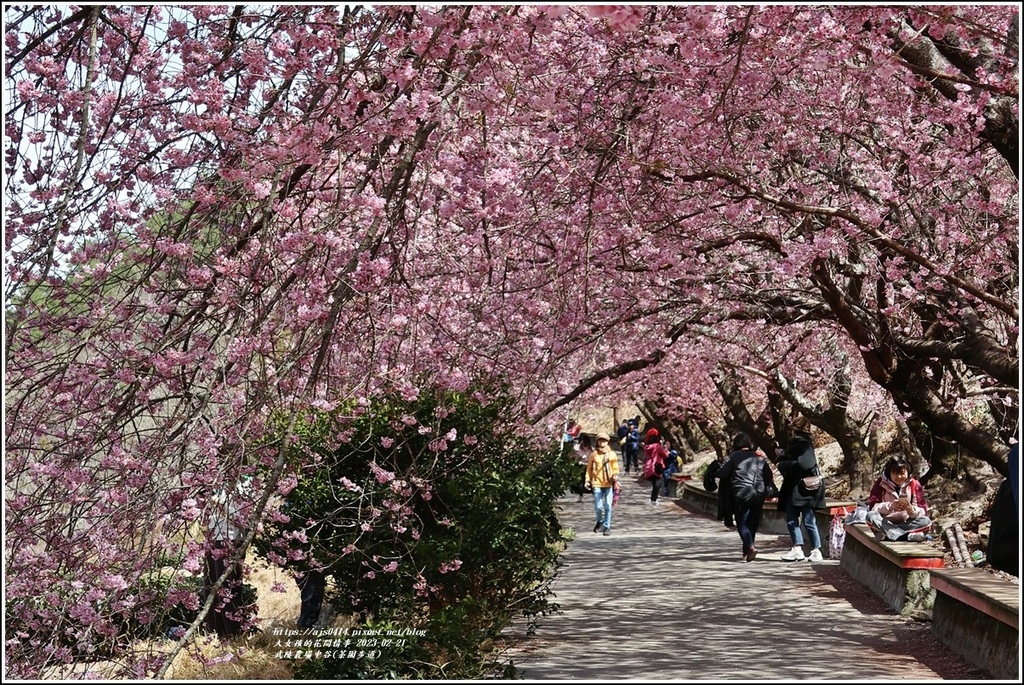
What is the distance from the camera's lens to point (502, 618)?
9695mm

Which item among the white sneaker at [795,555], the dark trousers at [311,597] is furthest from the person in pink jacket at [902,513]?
the dark trousers at [311,597]

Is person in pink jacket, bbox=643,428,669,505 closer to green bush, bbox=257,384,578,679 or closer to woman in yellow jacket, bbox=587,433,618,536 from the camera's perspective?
woman in yellow jacket, bbox=587,433,618,536

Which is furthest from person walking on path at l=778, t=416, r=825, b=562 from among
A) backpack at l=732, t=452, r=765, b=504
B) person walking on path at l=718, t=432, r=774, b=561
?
backpack at l=732, t=452, r=765, b=504

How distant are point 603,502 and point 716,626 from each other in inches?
421

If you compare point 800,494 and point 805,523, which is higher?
point 800,494

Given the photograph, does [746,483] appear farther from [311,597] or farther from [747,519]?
[311,597]

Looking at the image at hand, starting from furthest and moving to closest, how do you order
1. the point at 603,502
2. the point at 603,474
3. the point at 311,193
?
the point at 603,502
the point at 603,474
the point at 311,193

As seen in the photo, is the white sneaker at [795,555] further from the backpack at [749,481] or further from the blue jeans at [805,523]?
the backpack at [749,481]

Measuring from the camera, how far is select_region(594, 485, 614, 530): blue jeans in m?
20.7

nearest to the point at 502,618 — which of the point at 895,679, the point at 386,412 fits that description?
the point at 386,412

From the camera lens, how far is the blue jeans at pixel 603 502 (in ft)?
67.9

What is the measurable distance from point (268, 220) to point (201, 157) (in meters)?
0.85

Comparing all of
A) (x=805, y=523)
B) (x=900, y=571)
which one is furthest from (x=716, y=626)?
(x=805, y=523)

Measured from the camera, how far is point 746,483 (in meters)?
15.3
